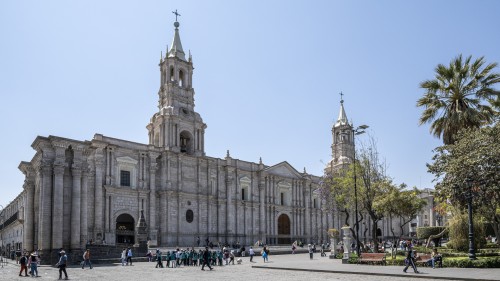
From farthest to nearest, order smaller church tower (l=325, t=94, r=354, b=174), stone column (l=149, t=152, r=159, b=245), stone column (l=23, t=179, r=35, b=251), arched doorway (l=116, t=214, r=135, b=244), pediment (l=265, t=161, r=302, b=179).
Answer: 1. smaller church tower (l=325, t=94, r=354, b=174)
2. pediment (l=265, t=161, r=302, b=179)
3. stone column (l=149, t=152, r=159, b=245)
4. arched doorway (l=116, t=214, r=135, b=244)
5. stone column (l=23, t=179, r=35, b=251)

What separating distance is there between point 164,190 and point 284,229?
68.8 ft

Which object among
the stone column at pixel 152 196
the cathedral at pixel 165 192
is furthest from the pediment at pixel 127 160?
the stone column at pixel 152 196

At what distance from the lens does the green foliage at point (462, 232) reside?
28.5m

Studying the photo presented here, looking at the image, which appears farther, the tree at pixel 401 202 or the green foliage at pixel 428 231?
the green foliage at pixel 428 231

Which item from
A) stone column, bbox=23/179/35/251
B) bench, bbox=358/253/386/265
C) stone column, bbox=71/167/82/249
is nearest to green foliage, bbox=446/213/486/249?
bench, bbox=358/253/386/265

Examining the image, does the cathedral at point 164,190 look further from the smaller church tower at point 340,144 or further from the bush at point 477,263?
the bush at point 477,263

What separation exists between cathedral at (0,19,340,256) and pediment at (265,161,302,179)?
0.46ft

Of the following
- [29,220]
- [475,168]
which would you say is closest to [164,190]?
[29,220]

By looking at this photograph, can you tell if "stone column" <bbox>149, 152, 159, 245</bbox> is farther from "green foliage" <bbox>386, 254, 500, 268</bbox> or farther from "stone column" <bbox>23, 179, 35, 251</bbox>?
"green foliage" <bbox>386, 254, 500, 268</bbox>

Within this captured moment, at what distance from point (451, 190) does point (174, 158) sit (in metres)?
31.3

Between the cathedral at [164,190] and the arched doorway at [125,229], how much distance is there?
9 cm

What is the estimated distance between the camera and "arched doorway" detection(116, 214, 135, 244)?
4319 cm

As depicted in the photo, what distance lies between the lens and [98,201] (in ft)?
135

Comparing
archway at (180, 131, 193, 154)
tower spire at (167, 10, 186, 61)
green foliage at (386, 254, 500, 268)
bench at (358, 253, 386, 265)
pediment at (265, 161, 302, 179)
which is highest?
tower spire at (167, 10, 186, 61)
